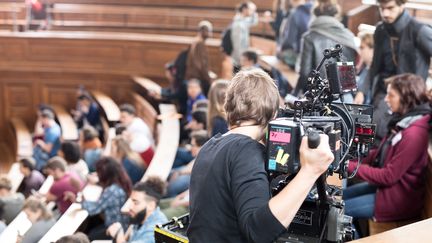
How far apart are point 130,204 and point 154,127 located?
2.94 m

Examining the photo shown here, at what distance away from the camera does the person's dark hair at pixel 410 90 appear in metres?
2.82

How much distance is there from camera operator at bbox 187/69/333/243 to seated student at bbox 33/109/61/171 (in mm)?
5088

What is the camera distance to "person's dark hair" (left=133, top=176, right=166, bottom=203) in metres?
3.19

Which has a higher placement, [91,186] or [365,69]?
[365,69]

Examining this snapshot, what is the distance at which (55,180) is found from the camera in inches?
181

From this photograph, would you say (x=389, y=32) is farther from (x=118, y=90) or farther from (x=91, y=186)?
(x=118, y=90)

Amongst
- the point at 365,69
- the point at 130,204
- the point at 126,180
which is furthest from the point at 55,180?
the point at 365,69

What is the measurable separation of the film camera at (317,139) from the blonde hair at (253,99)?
0.05m

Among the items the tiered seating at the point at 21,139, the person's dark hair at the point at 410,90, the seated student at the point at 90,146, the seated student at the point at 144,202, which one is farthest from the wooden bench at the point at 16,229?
the tiered seating at the point at 21,139

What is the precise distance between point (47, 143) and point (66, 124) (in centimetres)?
82

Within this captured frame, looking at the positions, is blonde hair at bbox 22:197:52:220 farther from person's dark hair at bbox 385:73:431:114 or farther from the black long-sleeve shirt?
the black long-sleeve shirt

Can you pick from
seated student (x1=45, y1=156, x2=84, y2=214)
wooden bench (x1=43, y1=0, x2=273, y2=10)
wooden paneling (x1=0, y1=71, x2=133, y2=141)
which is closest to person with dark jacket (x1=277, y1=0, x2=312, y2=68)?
seated student (x1=45, y1=156, x2=84, y2=214)

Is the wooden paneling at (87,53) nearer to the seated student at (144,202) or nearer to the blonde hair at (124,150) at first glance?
the blonde hair at (124,150)

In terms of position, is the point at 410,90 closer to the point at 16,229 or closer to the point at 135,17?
the point at 16,229
